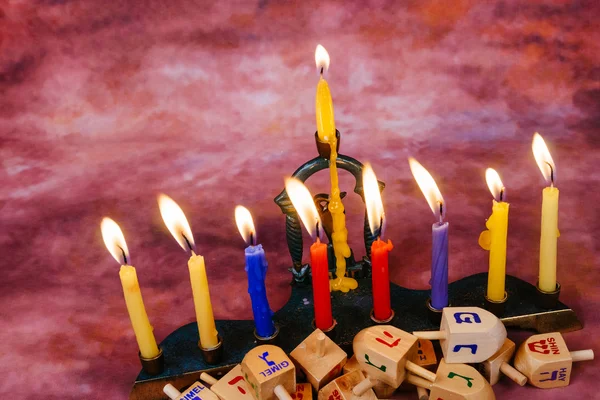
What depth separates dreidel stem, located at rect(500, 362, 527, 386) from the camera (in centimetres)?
121

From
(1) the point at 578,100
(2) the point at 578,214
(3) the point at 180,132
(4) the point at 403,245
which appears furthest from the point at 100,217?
(1) the point at 578,100

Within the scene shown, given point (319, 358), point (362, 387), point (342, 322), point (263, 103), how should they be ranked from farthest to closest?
point (263, 103), point (342, 322), point (319, 358), point (362, 387)

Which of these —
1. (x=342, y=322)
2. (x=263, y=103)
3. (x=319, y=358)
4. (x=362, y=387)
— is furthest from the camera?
(x=263, y=103)

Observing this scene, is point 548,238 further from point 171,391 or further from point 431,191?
point 171,391

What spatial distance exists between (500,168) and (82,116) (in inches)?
52.0

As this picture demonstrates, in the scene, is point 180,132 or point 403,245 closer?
point 403,245

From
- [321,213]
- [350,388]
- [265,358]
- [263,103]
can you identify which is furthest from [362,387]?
[263,103]

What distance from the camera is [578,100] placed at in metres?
2.21

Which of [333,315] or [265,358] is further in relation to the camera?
[333,315]

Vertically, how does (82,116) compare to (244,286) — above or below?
above

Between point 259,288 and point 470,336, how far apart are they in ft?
1.21

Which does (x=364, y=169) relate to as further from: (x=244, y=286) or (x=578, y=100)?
(x=578, y=100)

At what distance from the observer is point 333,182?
52.6 inches

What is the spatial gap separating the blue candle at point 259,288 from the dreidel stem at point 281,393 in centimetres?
17
